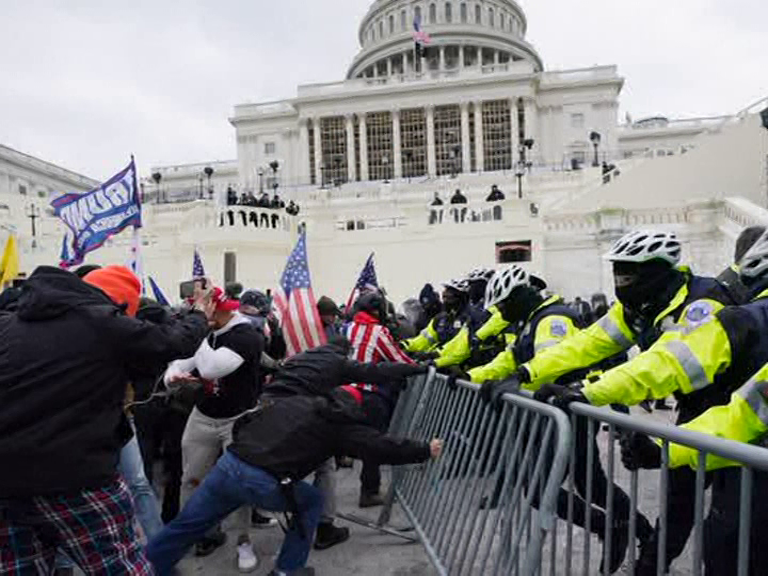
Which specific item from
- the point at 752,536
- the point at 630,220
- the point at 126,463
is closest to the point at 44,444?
the point at 126,463

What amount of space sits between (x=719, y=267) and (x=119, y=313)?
65.6 ft

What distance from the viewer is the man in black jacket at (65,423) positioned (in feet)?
7.76

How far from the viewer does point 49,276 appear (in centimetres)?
255

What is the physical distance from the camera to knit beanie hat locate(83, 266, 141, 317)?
9.40 feet

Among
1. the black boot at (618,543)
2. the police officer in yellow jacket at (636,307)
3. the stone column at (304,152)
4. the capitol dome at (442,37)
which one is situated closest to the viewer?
the black boot at (618,543)

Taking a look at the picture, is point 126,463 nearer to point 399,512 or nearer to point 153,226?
point 399,512

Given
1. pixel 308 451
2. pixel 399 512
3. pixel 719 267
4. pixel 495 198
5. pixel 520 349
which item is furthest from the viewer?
pixel 495 198

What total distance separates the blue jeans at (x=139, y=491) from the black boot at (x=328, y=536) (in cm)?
114

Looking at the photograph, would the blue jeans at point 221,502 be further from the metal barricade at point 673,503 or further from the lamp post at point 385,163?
the lamp post at point 385,163

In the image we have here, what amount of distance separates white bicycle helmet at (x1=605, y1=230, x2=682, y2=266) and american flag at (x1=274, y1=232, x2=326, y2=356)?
10.5 ft

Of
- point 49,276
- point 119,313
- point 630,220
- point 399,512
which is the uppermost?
point 630,220

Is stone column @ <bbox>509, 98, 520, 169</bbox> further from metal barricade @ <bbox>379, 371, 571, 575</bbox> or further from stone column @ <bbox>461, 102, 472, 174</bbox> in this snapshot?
metal barricade @ <bbox>379, 371, 571, 575</bbox>

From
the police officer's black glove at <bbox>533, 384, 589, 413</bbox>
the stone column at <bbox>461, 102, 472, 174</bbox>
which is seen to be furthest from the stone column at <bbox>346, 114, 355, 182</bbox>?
the police officer's black glove at <bbox>533, 384, 589, 413</bbox>

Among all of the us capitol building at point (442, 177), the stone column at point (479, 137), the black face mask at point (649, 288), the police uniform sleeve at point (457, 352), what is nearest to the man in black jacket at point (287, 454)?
the black face mask at point (649, 288)
